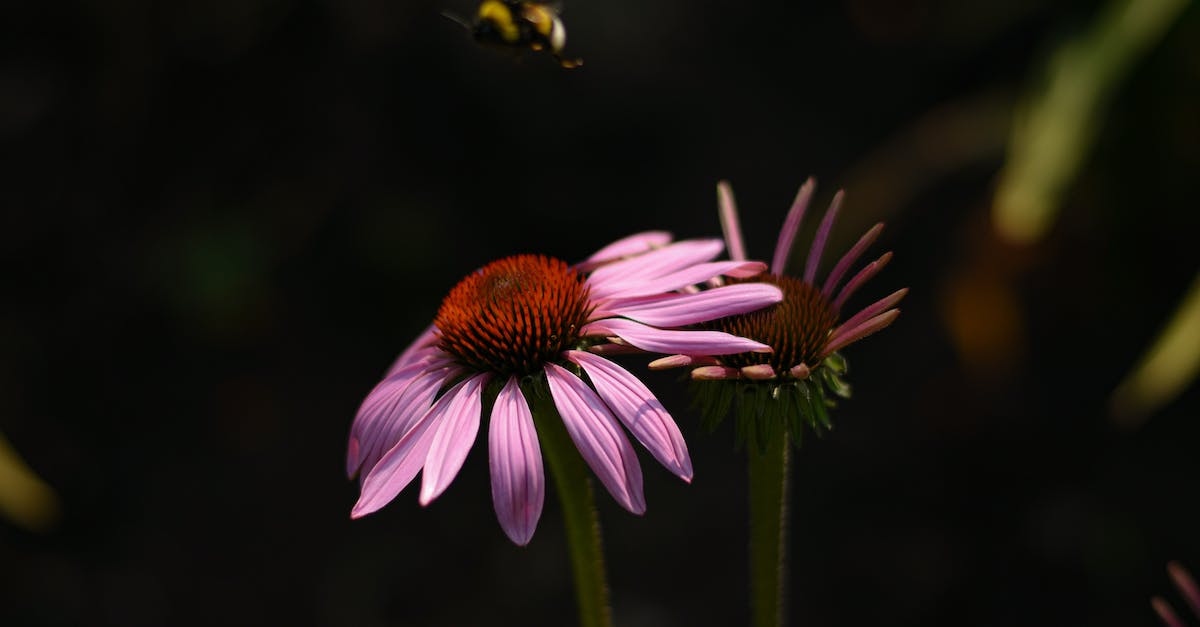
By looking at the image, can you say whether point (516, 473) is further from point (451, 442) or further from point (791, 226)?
point (791, 226)

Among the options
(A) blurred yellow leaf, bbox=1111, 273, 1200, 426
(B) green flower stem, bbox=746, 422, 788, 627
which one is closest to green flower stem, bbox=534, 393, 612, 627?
(B) green flower stem, bbox=746, 422, 788, 627

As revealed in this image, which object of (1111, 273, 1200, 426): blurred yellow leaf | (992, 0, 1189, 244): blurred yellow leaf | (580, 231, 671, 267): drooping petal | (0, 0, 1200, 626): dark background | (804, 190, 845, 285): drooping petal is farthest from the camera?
(0, 0, 1200, 626): dark background

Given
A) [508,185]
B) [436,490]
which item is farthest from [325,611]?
[436,490]

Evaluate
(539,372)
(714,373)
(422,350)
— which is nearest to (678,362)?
(714,373)

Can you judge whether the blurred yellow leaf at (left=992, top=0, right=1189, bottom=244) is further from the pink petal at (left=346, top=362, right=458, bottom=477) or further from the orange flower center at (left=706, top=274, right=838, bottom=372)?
the pink petal at (left=346, top=362, right=458, bottom=477)

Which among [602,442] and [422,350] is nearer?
[602,442]

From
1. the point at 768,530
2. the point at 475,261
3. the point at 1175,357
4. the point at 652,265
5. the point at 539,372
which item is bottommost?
the point at 768,530

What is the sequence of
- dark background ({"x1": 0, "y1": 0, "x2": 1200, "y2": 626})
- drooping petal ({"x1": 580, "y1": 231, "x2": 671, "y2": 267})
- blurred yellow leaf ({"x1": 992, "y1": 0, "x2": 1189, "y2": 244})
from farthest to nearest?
dark background ({"x1": 0, "y1": 0, "x2": 1200, "y2": 626}) < blurred yellow leaf ({"x1": 992, "y1": 0, "x2": 1189, "y2": 244}) < drooping petal ({"x1": 580, "y1": 231, "x2": 671, "y2": 267})
